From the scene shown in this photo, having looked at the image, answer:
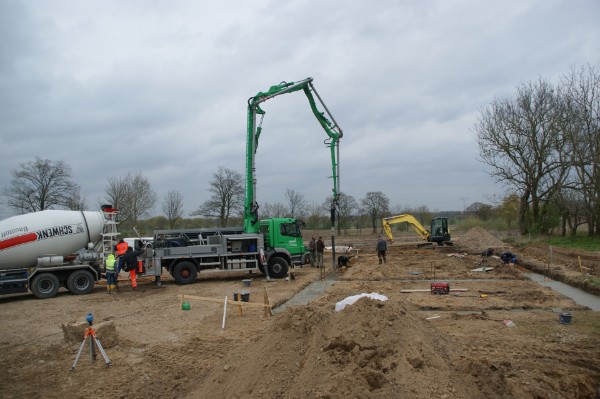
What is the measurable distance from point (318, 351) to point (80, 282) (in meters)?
12.4

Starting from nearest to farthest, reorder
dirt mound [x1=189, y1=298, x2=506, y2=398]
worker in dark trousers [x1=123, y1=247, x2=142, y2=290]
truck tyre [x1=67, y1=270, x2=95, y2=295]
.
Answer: dirt mound [x1=189, y1=298, x2=506, y2=398], truck tyre [x1=67, y1=270, x2=95, y2=295], worker in dark trousers [x1=123, y1=247, x2=142, y2=290]

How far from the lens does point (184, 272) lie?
17.5 m

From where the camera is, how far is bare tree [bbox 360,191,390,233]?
6444 cm

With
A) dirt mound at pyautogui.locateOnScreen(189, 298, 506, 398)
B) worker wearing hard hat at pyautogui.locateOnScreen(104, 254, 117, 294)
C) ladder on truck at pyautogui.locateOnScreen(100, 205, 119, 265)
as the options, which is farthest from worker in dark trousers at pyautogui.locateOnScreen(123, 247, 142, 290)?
dirt mound at pyautogui.locateOnScreen(189, 298, 506, 398)

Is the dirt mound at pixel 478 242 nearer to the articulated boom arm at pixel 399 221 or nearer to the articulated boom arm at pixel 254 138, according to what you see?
the articulated boom arm at pixel 399 221

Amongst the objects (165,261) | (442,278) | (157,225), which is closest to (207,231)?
(165,261)

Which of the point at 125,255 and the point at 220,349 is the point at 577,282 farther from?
the point at 125,255

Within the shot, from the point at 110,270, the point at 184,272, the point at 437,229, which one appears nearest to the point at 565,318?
the point at 184,272

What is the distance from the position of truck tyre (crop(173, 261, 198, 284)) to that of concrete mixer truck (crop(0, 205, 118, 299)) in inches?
111

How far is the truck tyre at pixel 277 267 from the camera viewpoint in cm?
1850

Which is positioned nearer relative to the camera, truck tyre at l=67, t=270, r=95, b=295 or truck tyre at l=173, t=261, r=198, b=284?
truck tyre at l=67, t=270, r=95, b=295

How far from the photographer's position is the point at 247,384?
5719 millimetres

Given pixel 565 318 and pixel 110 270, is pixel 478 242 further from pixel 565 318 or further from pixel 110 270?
pixel 110 270

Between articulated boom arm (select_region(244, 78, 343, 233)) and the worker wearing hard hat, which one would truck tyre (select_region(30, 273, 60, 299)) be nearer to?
the worker wearing hard hat
